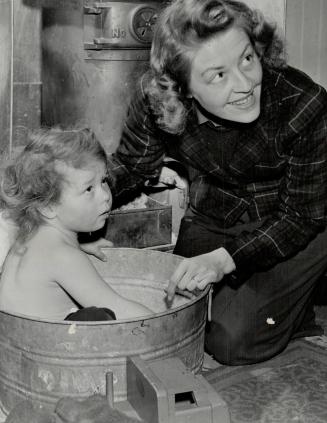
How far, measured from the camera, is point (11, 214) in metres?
1.63

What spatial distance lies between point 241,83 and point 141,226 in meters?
0.76

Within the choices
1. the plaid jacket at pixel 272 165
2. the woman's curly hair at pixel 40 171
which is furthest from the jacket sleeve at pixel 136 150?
the woman's curly hair at pixel 40 171

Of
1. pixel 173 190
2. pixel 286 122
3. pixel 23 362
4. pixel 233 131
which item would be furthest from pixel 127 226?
pixel 23 362

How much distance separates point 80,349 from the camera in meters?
1.35

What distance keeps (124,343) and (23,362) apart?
0.72ft

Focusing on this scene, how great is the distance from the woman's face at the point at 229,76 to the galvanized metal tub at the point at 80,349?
0.45 m

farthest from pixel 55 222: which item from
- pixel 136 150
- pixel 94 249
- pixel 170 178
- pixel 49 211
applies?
A: pixel 170 178

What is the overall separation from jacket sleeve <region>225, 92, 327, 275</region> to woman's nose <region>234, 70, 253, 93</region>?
18cm

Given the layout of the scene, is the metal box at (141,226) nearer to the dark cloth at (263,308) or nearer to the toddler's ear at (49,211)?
the dark cloth at (263,308)

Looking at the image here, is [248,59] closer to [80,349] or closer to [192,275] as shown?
[192,275]

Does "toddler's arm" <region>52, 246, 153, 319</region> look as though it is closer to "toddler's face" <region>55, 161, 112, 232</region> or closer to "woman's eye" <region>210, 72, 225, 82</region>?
"toddler's face" <region>55, 161, 112, 232</region>

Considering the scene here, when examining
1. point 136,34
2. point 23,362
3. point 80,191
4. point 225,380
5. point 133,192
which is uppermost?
point 136,34

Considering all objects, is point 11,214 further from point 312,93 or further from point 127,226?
Result: point 312,93

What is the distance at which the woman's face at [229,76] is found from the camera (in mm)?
1571
